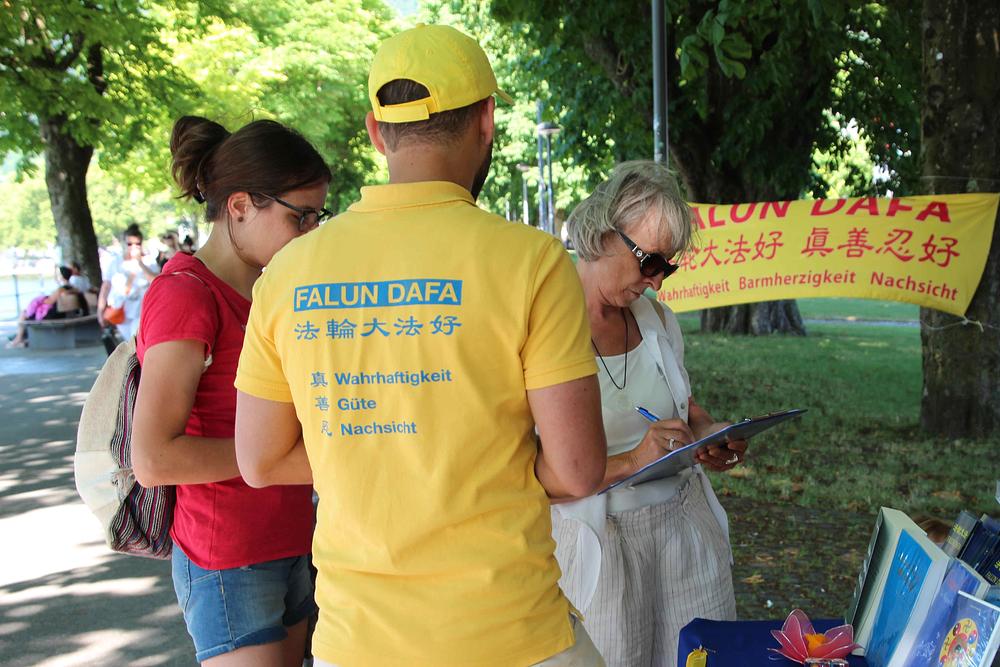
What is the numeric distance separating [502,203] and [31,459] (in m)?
37.9

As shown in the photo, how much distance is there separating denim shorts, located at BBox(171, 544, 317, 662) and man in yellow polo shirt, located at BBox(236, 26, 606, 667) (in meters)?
0.55

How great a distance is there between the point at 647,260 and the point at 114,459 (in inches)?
55.1

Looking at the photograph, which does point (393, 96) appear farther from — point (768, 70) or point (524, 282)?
point (768, 70)

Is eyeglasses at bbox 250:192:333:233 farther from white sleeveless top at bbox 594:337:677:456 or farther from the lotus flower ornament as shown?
the lotus flower ornament

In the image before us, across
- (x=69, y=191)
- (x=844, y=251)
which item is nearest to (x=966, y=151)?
(x=844, y=251)

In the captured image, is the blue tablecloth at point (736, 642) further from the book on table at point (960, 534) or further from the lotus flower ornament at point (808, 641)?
the book on table at point (960, 534)

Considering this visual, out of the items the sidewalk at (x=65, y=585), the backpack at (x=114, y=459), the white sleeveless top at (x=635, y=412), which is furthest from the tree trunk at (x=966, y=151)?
the backpack at (x=114, y=459)

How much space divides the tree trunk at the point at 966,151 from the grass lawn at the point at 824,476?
0.48 m

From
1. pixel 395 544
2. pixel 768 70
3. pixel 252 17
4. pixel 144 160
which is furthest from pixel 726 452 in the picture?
pixel 144 160

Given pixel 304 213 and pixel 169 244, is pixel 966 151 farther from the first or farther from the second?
pixel 169 244


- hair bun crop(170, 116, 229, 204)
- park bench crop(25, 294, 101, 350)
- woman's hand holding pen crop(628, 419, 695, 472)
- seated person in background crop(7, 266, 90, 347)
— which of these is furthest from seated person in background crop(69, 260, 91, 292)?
woman's hand holding pen crop(628, 419, 695, 472)

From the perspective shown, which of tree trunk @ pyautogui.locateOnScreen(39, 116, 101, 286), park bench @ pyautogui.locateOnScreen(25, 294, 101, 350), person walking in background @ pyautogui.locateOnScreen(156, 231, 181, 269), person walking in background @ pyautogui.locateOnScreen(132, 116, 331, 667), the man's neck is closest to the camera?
the man's neck

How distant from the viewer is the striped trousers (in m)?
2.54

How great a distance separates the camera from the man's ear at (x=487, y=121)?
1.62 metres
